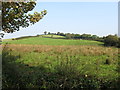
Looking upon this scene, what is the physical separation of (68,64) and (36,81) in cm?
149

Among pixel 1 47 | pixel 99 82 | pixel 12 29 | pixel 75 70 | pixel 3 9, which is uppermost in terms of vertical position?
pixel 3 9

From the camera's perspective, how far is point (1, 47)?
6453mm

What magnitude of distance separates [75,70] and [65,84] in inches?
30.0

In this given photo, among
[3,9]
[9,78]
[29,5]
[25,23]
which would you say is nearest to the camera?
[9,78]

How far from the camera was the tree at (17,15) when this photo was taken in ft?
18.9

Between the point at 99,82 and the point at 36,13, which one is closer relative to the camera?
the point at 99,82

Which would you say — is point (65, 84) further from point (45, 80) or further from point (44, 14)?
point (44, 14)

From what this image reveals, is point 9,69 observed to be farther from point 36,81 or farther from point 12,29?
point 12,29

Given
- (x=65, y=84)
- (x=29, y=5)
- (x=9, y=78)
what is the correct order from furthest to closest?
(x=29, y=5) → (x=9, y=78) → (x=65, y=84)

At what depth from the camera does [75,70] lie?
516 centimetres

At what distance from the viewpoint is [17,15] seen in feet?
19.3

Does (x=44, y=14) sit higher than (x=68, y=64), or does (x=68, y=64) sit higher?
(x=44, y=14)

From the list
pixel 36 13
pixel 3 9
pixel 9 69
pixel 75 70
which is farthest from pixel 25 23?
pixel 75 70

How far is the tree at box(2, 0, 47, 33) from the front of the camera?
5.77 m
